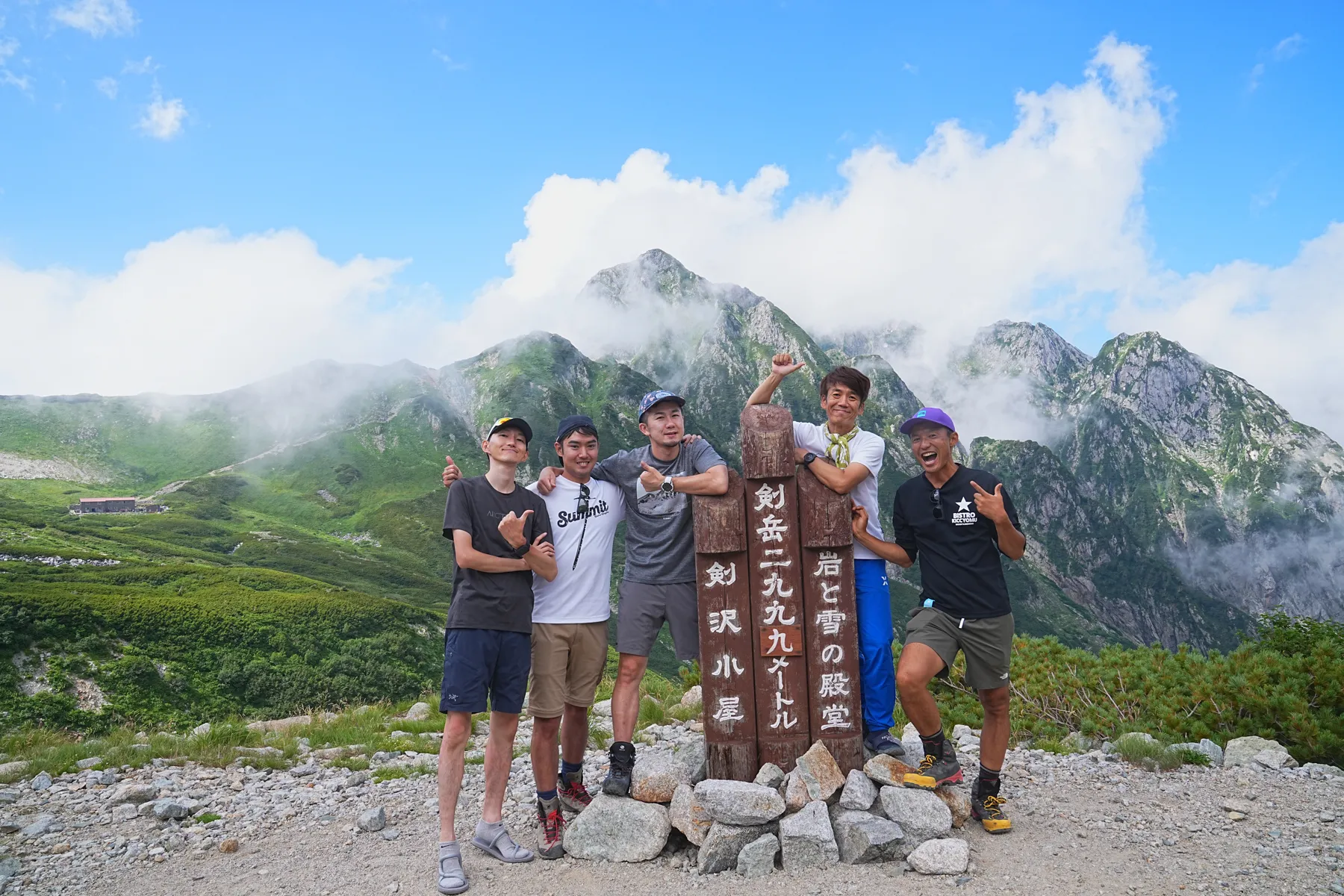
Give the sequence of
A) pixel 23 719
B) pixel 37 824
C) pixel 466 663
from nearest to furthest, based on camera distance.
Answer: pixel 466 663 < pixel 37 824 < pixel 23 719

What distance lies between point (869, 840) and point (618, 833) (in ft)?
6.62

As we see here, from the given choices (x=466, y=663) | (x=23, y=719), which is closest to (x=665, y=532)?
(x=466, y=663)

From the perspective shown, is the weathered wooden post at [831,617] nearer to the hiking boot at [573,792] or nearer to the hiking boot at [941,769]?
the hiking boot at [941,769]

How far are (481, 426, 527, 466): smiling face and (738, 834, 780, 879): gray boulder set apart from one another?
3562 mm

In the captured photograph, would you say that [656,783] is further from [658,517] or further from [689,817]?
[658,517]

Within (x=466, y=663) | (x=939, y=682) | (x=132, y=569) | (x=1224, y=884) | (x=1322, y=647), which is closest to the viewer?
(x=1224, y=884)

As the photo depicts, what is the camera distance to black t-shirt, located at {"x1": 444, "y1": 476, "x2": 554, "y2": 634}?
6.15 metres

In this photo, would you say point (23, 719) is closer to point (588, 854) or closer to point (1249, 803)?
→ point (588, 854)

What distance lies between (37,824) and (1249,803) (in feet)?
38.2

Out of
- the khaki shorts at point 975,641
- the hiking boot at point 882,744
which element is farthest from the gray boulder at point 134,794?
the khaki shorts at point 975,641

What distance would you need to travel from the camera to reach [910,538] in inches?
265

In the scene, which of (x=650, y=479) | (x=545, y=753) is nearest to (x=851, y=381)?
(x=650, y=479)

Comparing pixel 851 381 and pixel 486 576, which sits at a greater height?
pixel 851 381

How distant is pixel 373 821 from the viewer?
759cm
